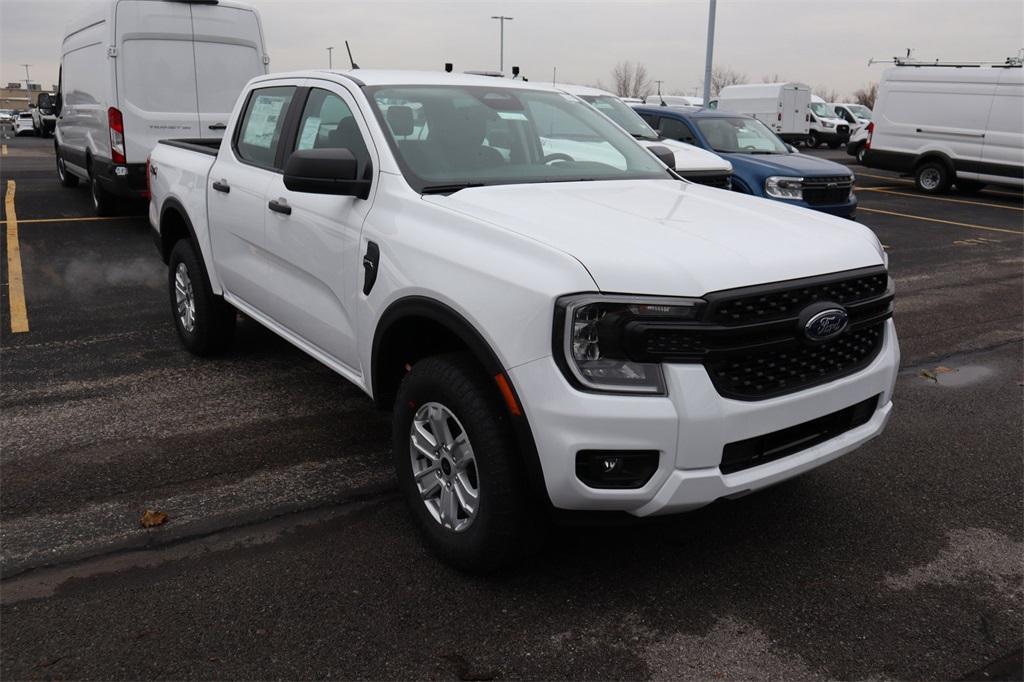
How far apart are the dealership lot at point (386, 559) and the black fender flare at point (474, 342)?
1.57 feet

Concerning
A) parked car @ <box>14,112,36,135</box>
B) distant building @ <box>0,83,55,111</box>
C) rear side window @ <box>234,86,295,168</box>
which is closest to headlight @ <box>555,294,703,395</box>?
rear side window @ <box>234,86,295,168</box>

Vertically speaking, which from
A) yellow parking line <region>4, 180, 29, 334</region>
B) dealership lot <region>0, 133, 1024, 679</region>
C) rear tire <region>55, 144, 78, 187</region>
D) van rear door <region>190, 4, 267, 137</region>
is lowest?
dealership lot <region>0, 133, 1024, 679</region>

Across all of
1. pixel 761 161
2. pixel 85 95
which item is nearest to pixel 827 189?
pixel 761 161

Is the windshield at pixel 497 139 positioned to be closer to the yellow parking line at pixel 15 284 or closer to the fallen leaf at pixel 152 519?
the fallen leaf at pixel 152 519

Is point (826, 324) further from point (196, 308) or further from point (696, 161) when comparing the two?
point (696, 161)

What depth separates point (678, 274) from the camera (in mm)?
2711

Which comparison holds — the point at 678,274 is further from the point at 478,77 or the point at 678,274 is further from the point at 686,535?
the point at 478,77

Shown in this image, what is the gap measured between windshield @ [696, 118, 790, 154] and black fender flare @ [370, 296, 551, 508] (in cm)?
888

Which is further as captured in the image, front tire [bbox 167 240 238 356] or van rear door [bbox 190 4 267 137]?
van rear door [bbox 190 4 267 137]

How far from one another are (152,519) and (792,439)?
8.51 feet

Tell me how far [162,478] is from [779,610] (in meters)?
2.78

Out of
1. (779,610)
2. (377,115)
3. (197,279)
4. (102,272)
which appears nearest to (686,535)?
(779,610)

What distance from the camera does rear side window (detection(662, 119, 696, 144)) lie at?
1170cm

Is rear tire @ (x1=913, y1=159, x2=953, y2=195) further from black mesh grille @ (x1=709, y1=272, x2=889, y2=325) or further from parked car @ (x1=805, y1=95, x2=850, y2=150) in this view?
black mesh grille @ (x1=709, y1=272, x2=889, y2=325)
